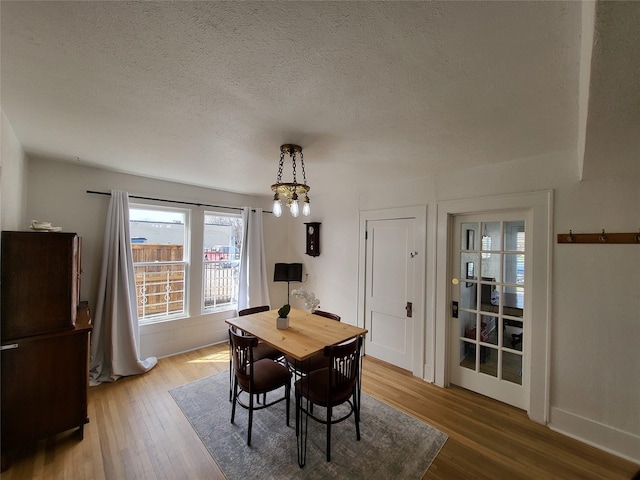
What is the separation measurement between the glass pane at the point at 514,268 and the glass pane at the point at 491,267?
0.22ft

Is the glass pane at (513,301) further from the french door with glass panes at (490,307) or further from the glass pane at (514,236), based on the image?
the glass pane at (514,236)

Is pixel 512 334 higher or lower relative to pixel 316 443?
higher

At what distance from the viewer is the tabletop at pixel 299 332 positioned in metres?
2.06

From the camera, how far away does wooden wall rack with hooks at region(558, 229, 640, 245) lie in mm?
1954

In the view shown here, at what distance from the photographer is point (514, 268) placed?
2.58 m

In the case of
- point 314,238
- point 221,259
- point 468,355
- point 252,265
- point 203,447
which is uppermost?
point 314,238

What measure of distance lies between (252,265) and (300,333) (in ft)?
7.41

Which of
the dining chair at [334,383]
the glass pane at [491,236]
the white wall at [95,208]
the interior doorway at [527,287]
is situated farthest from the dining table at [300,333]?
the glass pane at [491,236]

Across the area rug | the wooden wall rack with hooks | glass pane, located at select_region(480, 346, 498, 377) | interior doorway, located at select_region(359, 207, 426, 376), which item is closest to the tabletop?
the area rug

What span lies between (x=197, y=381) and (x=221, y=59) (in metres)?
3.25

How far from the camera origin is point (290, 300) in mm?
5027

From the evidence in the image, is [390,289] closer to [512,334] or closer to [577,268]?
[512,334]

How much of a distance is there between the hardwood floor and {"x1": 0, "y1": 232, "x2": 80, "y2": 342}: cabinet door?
973 millimetres

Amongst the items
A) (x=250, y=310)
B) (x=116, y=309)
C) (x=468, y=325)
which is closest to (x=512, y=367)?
(x=468, y=325)
